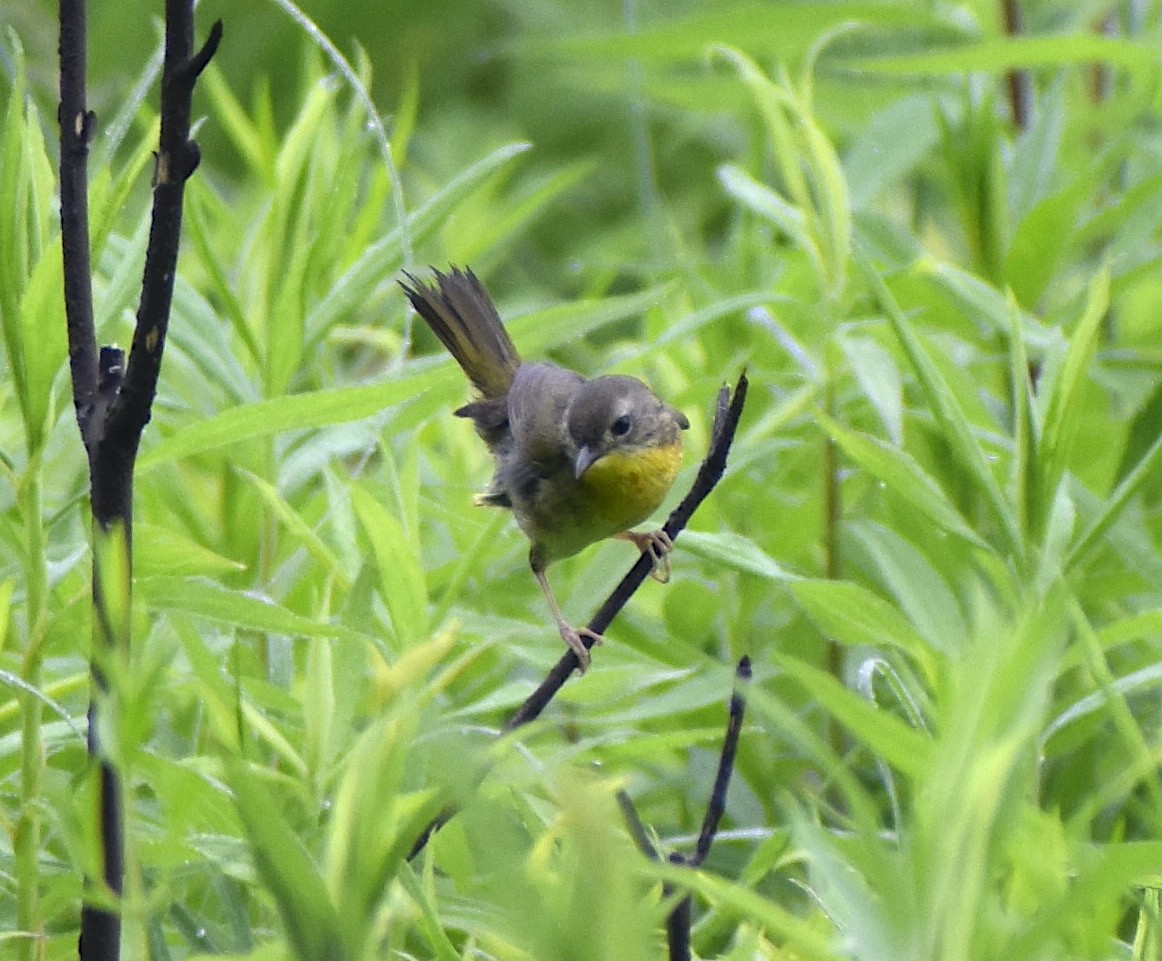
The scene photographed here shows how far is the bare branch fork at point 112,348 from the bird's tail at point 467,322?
88 centimetres

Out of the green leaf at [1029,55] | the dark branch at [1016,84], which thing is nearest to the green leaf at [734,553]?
the green leaf at [1029,55]

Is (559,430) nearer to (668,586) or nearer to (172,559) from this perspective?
(668,586)

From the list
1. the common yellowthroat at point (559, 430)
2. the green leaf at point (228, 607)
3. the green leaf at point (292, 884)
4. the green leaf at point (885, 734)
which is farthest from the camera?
the common yellowthroat at point (559, 430)

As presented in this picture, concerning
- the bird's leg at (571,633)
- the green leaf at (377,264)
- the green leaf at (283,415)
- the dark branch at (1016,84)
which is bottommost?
the bird's leg at (571,633)

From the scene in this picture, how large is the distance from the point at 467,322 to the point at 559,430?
0.17m

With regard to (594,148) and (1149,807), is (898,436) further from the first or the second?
(594,148)

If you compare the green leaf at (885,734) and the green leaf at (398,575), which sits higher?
the green leaf at (398,575)

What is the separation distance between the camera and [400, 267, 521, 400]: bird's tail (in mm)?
1804

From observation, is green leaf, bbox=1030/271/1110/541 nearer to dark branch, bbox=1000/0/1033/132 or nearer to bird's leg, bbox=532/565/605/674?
bird's leg, bbox=532/565/605/674

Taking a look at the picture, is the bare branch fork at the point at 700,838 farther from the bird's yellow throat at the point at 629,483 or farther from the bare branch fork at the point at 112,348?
the bird's yellow throat at the point at 629,483

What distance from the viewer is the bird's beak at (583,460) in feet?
6.01

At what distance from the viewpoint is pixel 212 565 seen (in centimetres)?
103

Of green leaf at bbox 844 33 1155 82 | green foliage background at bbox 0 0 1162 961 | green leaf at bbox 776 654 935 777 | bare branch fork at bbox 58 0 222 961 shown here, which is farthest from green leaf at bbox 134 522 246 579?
green leaf at bbox 844 33 1155 82

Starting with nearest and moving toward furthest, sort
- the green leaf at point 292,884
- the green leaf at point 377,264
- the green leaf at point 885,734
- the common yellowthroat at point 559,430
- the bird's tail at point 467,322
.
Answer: the green leaf at point 292,884, the green leaf at point 885,734, the green leaf at point 377,264, the common yellowthroat at point 559,430, the bird's tail at point 467,322
